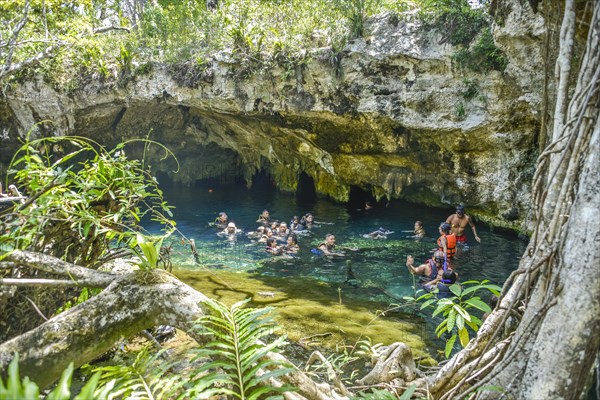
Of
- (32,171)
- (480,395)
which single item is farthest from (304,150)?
(480,395)

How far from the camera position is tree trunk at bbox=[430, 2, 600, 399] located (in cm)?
163

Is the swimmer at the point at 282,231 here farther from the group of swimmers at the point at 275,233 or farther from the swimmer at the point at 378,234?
the swimmer at the point at 378,234

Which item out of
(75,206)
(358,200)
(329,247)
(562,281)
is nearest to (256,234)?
(329,247)

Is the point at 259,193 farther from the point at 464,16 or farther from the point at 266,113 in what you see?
the point at 464,16

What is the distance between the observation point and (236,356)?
2.20 metres

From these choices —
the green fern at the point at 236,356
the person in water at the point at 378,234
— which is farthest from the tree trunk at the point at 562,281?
the person in water at the point at 378,234

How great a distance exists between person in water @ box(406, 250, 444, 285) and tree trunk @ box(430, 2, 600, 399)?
5371 millimetres

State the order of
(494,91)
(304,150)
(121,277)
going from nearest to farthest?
(121,277) → (494,91) → (304,150)

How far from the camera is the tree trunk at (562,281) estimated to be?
163 centimetres

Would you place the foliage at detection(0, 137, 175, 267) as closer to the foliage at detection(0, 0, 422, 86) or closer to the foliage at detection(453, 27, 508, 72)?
the foliage at detection(0, 0, 422, 86)

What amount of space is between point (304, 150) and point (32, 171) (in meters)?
13.8

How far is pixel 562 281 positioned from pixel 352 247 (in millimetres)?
10654

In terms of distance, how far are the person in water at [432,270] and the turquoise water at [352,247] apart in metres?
0.40

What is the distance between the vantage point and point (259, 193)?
23.0 m
